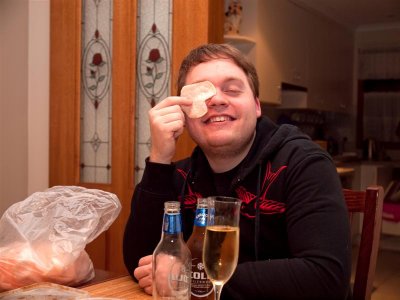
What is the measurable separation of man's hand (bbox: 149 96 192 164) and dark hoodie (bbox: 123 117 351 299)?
41 mm

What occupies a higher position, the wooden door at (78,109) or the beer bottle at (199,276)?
the wooden door at (78,109)

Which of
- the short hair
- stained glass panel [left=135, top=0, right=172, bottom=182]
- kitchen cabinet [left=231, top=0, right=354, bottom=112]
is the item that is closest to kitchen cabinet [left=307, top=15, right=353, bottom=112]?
kitchen cabinet [left=231, top=0, right=354, bottom=112]

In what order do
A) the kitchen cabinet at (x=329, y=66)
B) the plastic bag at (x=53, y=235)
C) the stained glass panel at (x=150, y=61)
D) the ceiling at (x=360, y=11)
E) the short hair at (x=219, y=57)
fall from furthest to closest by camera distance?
A: the kitchen cabinet at (x=329, y=66) → the ceiling at (x=360, y=11) → the stained glass panel at (x=150, y=61) → the short hair at (x=219, y=57) → the plastic bag at (x=53, y=235)

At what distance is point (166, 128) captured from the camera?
1.43 meters

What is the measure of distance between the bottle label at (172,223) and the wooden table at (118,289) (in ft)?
0.96

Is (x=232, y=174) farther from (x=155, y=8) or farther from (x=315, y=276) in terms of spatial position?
(x=155, y=8)

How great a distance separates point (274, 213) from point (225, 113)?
0.31 meters

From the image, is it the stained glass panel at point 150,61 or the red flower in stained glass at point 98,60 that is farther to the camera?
the red flower in stained glass at point 98,60

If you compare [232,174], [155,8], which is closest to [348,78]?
[155,8]

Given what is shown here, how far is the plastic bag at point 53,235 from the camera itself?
125 centimetres

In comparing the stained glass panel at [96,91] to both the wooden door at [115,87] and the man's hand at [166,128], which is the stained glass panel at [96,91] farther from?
the man's hand at [166,128]

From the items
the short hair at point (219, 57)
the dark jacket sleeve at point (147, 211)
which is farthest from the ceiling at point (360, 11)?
the dark jacket sleeve at point (147, 211)

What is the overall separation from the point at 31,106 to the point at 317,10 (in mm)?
3920

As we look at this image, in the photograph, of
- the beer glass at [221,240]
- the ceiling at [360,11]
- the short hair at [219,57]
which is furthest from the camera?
the ceiling at [360,11]
